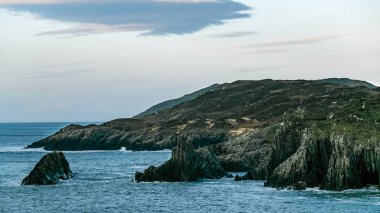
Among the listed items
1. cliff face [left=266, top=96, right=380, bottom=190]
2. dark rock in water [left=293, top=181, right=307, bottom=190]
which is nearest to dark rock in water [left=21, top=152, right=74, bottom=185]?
cliff face [left=266, top=96, right=380, bottom=190]

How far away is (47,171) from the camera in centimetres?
11819

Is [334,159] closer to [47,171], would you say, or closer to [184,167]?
[184,167]

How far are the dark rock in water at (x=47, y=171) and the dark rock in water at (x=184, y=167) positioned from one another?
14.3m

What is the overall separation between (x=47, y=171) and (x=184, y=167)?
2343 centimetres

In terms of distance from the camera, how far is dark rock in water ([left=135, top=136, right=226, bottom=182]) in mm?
114500

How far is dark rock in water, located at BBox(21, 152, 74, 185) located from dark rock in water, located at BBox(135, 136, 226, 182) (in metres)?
14.3

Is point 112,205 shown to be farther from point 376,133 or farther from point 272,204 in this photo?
point 376,133

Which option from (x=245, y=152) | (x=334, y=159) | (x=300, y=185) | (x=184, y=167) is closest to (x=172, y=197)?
(x=300, y=185)

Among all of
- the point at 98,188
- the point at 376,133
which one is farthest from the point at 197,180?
the point at 376,133

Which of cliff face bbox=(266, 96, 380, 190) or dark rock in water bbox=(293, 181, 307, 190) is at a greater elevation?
cliff face bbox=(266, 96, 380, 190)

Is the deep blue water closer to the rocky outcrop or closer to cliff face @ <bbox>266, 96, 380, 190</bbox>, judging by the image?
cliff face @ <bbox>266, 96, 380, 190</bbox>

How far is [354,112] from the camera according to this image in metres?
115

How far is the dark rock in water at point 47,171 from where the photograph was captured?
377 feet

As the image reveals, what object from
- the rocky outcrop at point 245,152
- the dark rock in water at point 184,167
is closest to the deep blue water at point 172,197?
the dark rock in water at point 184,167
